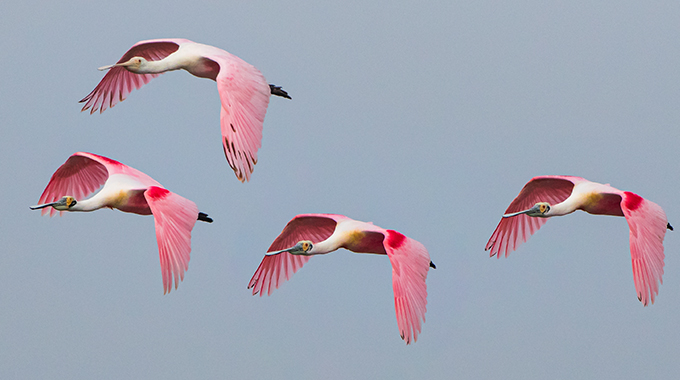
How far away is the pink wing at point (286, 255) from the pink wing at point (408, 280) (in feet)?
3.15

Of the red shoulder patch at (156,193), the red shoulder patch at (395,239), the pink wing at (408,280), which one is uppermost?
the red shoulder patch at (156,193)

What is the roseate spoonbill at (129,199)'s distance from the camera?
426 inches

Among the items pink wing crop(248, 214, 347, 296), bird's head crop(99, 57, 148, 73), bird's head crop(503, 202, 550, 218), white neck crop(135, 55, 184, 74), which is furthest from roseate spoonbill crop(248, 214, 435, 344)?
bird's head crop(99, 57, 148, 73)

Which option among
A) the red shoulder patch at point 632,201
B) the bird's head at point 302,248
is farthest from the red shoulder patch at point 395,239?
the red shoulder patch at point 632,201

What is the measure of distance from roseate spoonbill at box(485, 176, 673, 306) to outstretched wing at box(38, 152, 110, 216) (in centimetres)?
384

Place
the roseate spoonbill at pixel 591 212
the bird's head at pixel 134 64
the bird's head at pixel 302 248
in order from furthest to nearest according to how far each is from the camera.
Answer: the bird's head at pixel 134 64
the bird's head at pixel 302 248
the roseate spoonbill at pixel 591 212

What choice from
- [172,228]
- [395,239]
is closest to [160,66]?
[172,228]

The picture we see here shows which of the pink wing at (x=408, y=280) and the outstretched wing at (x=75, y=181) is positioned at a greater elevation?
the outstretched wing at (x=75, y=181)

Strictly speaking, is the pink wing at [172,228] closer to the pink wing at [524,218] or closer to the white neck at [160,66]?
the white neck at [160,66]

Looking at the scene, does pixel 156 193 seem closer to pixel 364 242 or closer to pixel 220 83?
pixel 220 83

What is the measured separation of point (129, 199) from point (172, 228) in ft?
3.24

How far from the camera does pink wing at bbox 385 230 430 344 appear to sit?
1124 cm

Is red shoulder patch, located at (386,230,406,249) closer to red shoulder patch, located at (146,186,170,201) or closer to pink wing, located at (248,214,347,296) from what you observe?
pink wing, located at (248,214,347,296)

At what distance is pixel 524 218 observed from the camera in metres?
13.4
